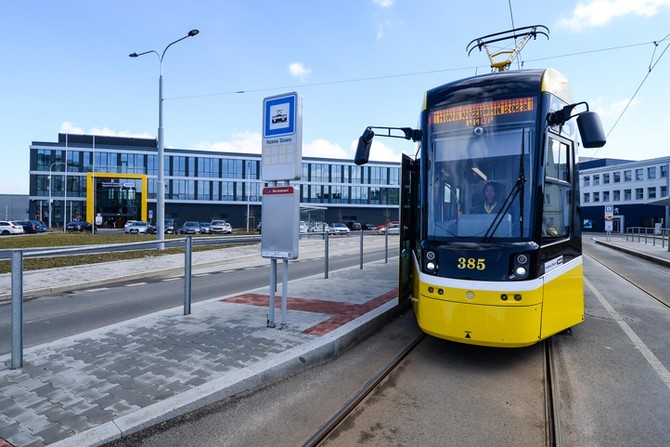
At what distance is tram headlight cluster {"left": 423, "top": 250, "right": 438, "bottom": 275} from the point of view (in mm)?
4777

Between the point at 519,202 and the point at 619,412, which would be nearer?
the point at 619,412

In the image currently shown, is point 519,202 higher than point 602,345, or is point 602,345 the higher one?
point 519,202

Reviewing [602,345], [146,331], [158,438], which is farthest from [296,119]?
[602,345]

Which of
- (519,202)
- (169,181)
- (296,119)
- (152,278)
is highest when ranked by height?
(169,181)

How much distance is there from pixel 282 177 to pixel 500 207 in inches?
109

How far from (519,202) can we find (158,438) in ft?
13.4

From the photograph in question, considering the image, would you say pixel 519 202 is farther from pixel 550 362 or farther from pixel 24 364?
pixel 24 364

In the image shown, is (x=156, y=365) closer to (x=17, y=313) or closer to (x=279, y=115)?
(x=17, y=313)

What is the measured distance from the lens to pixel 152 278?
40.1 feet

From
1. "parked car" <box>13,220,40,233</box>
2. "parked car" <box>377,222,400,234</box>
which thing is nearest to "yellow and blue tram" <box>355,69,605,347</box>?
"parked car" <box>377,222,400,234</box>

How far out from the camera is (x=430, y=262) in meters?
4.83

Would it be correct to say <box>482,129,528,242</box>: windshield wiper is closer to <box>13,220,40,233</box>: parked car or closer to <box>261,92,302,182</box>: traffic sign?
<box>261,92,302,182</box>: traffic sign

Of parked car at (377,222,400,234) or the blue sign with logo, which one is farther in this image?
parked car at (377,222,400,234)

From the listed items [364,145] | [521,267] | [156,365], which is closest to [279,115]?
[364,145]
